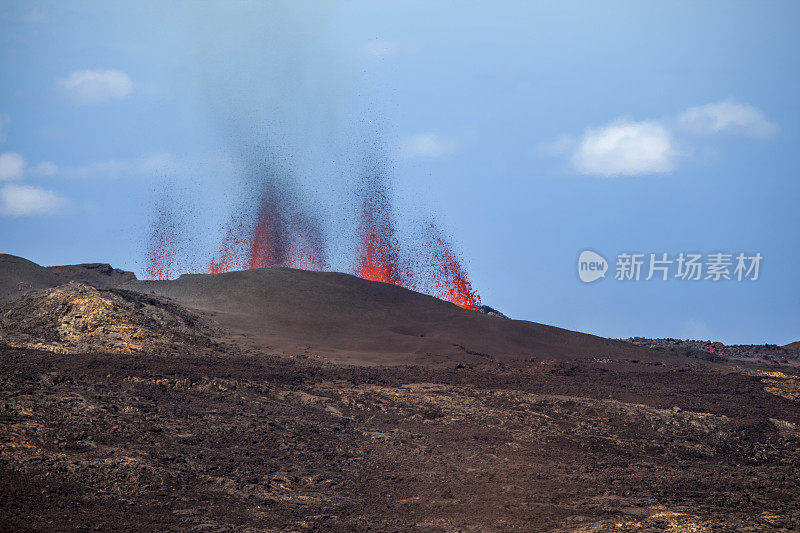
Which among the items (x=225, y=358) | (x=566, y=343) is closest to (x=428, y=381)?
(x=225, y=358)

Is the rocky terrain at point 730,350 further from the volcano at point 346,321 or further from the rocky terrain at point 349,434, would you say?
the rocky terrain at point 349,434

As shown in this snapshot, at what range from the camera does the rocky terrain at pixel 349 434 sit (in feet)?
35.9

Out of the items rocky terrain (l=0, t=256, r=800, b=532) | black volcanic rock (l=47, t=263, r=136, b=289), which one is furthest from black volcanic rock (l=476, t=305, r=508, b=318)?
black volcanic rock (l=47, t=263, r=136, b=289)

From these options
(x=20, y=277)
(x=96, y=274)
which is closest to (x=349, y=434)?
(x=20, y=277)

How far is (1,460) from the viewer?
11.2m

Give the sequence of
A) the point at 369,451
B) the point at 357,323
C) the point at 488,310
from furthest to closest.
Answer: the point at 488,310
the point at 357,323
the point at 369,451

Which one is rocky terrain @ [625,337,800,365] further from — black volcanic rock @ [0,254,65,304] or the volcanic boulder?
black volcanic rock @ [0,254,65,304]

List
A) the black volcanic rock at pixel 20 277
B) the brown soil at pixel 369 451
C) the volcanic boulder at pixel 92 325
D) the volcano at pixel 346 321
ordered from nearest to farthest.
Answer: the brown soil at pixel 369 451
the volcanic boulder at pixel 92 325
the volcano at pixel 346 321
the black volcanic rock at pixel 20 277

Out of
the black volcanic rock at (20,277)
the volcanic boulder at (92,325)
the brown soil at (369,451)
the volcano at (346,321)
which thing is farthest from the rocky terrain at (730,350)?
Answer: the black volcanic rock at (20,277)

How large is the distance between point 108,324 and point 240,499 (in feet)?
42.5

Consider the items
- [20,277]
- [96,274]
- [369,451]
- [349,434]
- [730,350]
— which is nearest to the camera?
[369,451]

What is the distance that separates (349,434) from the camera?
15258 mm

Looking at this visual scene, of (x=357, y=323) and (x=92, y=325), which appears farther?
(x=357, y=323)

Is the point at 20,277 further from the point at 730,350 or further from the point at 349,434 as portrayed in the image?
the point at 730,350
